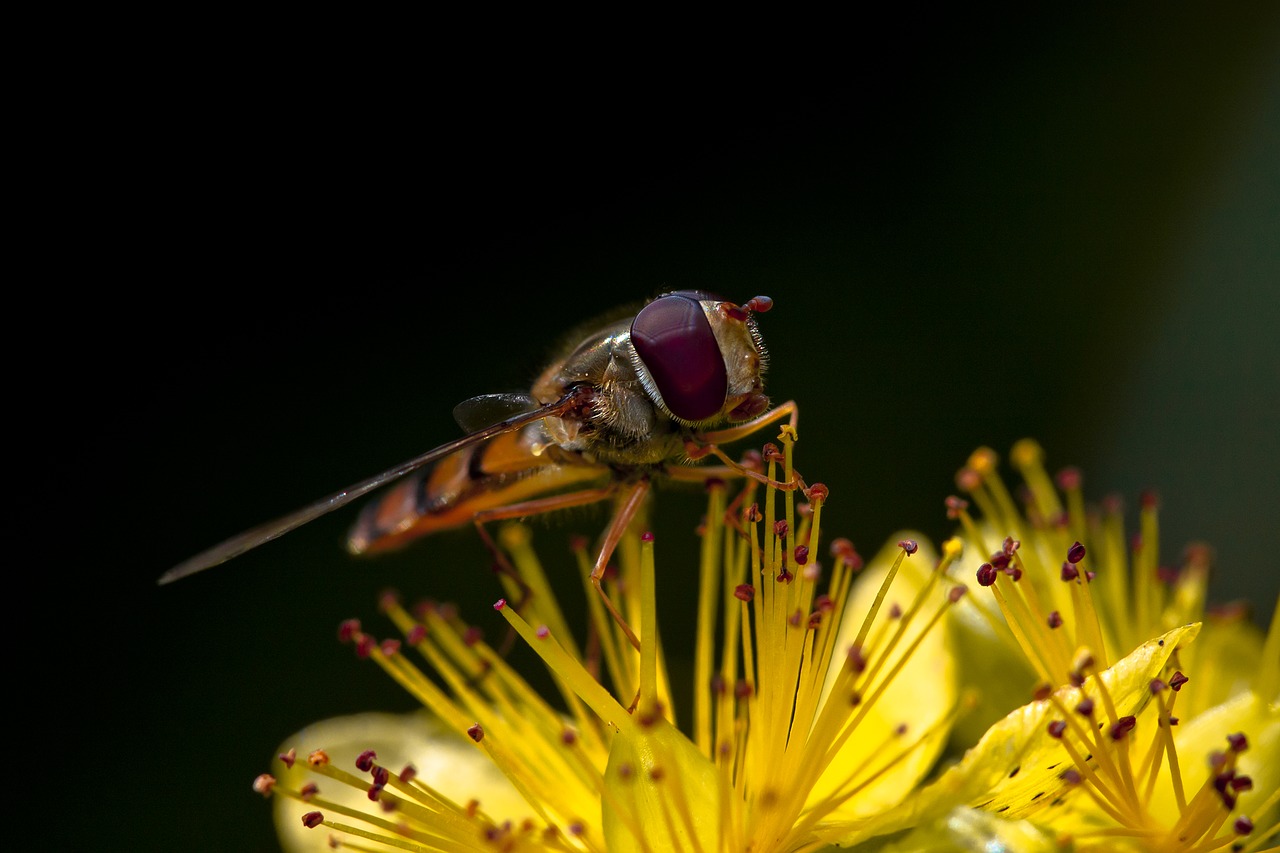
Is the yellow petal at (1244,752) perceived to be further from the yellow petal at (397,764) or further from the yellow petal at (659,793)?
the yellow petal at (397,764)

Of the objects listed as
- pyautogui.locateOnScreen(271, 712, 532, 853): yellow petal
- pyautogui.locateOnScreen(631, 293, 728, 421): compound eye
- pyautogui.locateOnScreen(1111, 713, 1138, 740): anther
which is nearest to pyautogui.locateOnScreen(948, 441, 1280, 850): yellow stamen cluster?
pyautogui.locateOnScreen(1111, 713, 1138, 740): anther

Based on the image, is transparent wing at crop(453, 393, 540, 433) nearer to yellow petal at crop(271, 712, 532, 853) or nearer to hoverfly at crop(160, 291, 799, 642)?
hoverfly at crop(160, 291, 799, 642)

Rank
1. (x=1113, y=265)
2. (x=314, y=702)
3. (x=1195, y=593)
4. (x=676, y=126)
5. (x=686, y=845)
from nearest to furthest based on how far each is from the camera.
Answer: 1. (x=686, y=845)
2. (x=1195, y=593)
3. (x=314, y=702)
4. (x=1113, y=265)
5. (x=676, y=126)

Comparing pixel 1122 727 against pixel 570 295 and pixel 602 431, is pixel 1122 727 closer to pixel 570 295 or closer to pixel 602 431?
pixel 602 431

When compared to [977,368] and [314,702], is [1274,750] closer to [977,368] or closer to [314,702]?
[977,368]

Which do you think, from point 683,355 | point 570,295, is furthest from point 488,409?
point 570,295

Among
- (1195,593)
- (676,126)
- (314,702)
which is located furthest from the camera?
(676,126)

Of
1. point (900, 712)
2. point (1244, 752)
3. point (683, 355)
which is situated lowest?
point (1244, 752)

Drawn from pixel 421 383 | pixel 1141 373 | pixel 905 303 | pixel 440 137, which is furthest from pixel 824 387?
pixel 440 137
